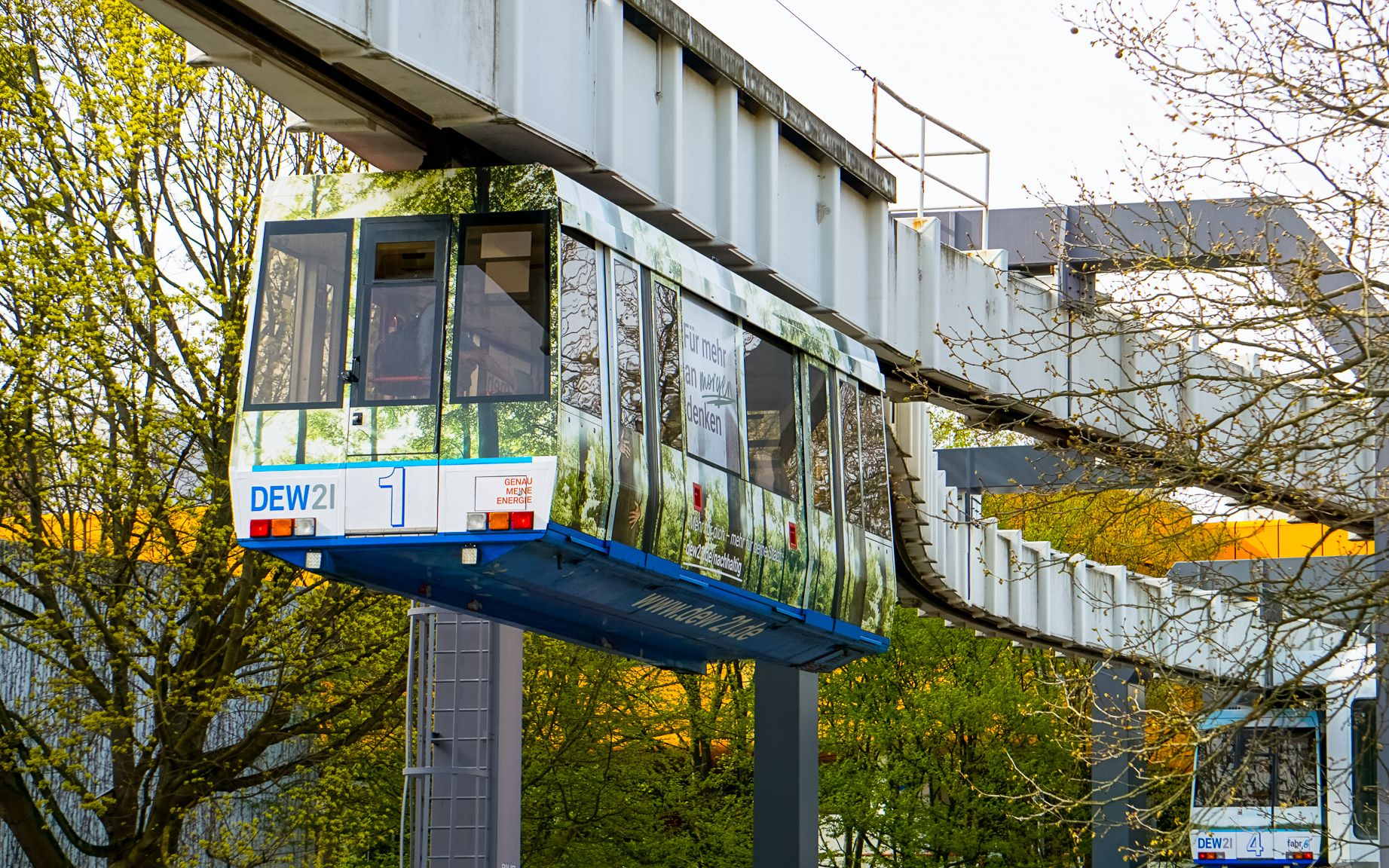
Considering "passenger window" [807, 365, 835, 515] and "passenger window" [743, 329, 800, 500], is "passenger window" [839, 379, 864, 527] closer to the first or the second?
"passenger window" [807, 365, 835, 515]

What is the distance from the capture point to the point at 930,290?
55.7 feet

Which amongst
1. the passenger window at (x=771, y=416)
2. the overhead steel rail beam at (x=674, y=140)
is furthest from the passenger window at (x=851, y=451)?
the passenger window at (x=771, y=416)

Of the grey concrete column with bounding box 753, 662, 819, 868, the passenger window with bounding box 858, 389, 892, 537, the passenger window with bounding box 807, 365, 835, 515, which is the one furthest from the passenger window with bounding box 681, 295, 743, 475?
the grey concrete column with bounding box 753, 662, 819, 868

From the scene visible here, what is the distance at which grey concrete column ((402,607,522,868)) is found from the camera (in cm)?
1659

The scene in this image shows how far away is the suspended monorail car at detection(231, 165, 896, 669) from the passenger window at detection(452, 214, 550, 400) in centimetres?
1

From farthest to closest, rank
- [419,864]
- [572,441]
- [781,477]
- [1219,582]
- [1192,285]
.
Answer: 1. [419,864]
2. [781,477]
3. [1219,582]
4. [1192,285]
5. [572,441]

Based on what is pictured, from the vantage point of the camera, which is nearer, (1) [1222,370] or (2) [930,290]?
(2) [930,290]

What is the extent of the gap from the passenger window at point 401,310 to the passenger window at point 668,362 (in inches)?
60.7

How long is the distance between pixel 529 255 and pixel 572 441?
1.18 meters

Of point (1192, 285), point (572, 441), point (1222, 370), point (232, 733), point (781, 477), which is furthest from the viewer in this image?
point (232, 733)

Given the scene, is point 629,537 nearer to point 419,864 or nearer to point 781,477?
point 781,477

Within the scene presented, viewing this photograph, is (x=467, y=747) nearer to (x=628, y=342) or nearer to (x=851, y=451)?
(x=851, y=451)

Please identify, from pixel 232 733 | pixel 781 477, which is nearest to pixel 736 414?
pixel 781 477

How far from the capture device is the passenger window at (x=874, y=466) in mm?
15029
